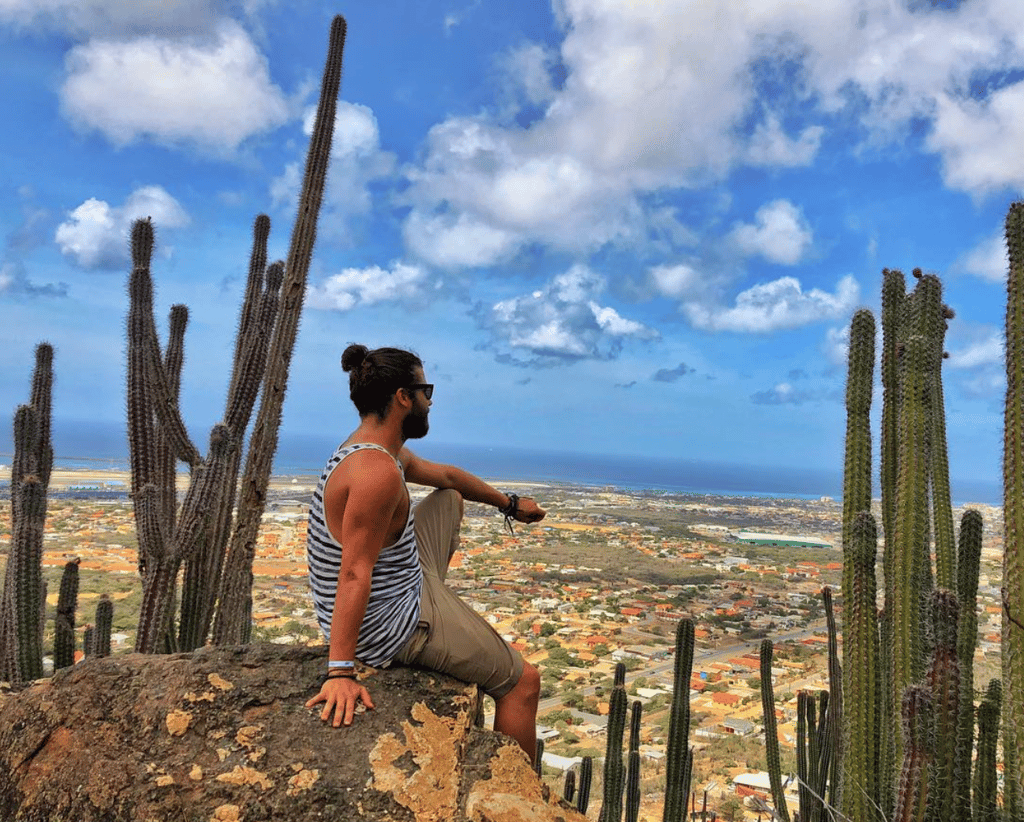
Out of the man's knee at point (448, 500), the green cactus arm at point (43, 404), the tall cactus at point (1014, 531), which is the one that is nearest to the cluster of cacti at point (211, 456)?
the green cactus arm at point (43, 404)

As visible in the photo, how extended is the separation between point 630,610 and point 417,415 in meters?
24.3

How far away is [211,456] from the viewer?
6809 millimetres

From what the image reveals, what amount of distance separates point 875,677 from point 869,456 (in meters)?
1.10

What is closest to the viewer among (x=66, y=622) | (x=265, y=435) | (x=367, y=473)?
(x=367, y=473)

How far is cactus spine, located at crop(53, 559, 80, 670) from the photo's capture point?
612cm

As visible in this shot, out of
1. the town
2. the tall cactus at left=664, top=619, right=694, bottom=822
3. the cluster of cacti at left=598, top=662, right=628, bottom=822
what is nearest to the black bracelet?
the town

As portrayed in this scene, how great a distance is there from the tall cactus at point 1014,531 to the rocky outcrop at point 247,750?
5.73 ft

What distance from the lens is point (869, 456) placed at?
394 cm

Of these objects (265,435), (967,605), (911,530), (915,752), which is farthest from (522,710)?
(265,435)

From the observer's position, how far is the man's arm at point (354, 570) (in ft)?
8.96

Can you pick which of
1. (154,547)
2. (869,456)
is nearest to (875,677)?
(869,456)

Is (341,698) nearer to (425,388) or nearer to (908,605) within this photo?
(425,388)

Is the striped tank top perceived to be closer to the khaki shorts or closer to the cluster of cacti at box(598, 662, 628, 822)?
the khaki shorts

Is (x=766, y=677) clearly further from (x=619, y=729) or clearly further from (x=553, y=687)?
(x=553, y=687)
